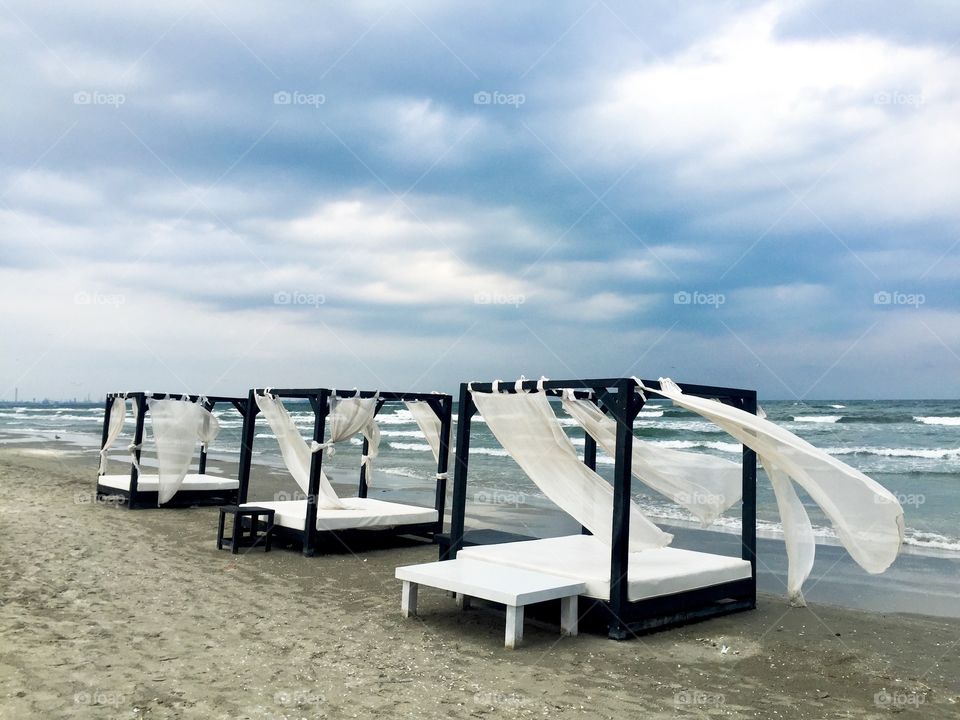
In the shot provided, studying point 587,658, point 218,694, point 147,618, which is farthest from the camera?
point 147,618

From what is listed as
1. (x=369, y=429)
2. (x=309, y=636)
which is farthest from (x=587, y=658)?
(x=369, y=429)

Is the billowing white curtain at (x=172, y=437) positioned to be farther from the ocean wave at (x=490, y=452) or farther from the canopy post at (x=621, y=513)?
the ocean wave at (x=490, y=452)

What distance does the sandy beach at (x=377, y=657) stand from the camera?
4359 mm

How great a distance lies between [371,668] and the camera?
4.96 meters

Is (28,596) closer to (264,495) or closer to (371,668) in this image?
(371,668)

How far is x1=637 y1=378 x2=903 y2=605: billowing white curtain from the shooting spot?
17.9ft

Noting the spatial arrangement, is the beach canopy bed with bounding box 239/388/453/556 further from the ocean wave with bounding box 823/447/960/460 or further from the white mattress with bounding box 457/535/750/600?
the ocean wave with bounding box 823/447/960/460

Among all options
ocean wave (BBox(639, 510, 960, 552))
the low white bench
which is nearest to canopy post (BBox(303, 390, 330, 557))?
the low white bench

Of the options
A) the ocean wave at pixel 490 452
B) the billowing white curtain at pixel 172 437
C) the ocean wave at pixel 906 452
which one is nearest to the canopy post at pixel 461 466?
the billowing white curtain at pixel 172 437

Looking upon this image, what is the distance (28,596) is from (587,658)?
4.93 m

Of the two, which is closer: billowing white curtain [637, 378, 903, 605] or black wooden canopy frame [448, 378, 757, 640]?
billowing white curtain [637, 378, 903, 605]

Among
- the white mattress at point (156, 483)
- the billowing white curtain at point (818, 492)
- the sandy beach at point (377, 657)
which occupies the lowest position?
the sandy beach at point (377, 657)

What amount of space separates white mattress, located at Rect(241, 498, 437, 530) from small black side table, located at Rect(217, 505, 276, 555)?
0.19 metres

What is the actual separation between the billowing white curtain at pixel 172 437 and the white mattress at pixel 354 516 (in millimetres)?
2965
